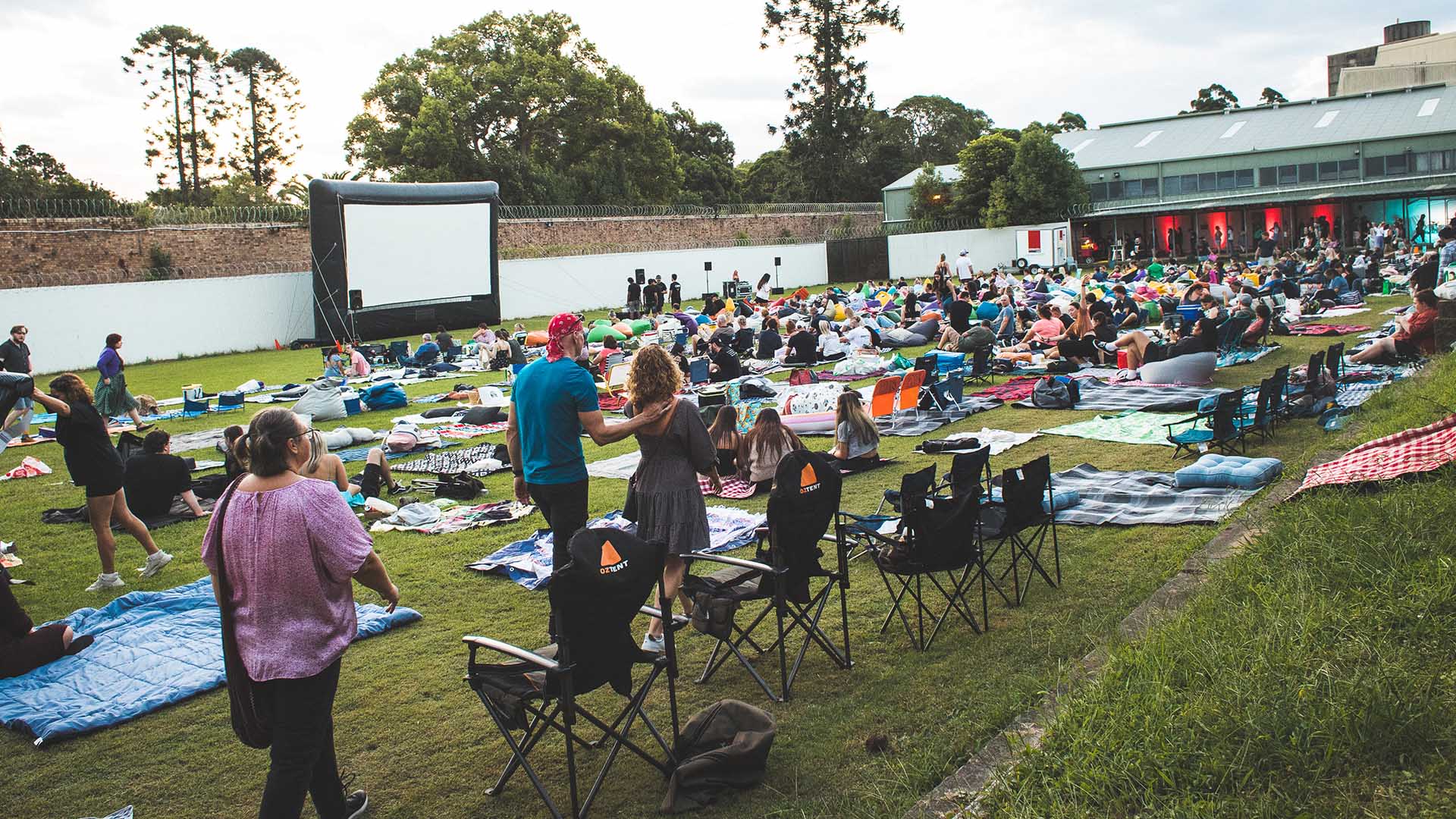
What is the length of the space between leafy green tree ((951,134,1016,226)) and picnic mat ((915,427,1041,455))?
39.7 metres

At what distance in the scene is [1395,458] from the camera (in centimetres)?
655

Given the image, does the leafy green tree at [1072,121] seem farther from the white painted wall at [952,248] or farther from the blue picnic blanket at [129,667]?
the blue picnic blanket at [129,667]

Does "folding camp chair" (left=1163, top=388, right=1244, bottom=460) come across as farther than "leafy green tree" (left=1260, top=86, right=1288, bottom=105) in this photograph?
No

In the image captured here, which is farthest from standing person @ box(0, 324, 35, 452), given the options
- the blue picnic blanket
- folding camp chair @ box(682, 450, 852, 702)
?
folding camp chair @ box(682, 450, 852, 702)

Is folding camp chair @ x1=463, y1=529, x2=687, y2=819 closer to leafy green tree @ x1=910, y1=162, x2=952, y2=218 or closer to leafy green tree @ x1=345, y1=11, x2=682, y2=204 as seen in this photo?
leafy green tree @ x1=345, y1=11, x2=682, y2=204

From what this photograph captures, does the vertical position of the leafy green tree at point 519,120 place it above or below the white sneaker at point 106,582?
above

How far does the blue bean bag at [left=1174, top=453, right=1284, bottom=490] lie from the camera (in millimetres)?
8000

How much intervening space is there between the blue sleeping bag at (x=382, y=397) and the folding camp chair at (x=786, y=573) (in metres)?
12.9

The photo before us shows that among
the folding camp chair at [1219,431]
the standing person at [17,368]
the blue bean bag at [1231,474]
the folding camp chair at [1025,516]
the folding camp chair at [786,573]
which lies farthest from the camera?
the standing person at [17,368]

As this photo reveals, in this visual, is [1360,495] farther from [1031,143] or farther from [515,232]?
[1031,143]

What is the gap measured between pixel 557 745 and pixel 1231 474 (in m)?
5.78

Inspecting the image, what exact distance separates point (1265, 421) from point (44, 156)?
48.0 metres

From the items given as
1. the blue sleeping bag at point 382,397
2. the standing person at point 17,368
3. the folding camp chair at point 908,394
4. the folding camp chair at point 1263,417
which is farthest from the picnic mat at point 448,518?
the standing person at point 17,368

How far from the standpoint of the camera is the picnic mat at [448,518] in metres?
9.09
